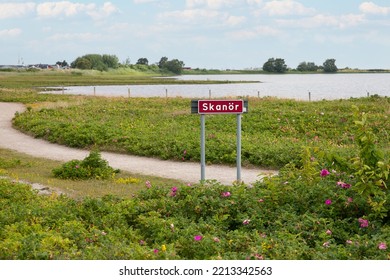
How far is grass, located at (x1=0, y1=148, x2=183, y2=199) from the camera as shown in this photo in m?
12.7

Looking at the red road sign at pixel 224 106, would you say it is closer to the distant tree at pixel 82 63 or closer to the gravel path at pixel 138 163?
the gravel path at pixel 138 163

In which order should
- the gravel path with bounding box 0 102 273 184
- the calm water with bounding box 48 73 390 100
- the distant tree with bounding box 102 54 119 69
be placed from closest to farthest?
the gravel path with bounding box 0 102 273 184 < the calm water with bounding box 48 73 390 100 < the distant tree with bounding box 102 54 119 69

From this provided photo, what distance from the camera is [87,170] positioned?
1454cm

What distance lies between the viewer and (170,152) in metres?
17.8

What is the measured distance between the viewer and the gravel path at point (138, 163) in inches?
592

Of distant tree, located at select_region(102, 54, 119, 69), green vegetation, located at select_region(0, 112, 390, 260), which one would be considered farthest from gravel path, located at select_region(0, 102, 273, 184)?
distant tree, located at select_region(102, 54, 119, 69)

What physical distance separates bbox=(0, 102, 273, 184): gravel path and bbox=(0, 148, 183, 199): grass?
2.36 feet

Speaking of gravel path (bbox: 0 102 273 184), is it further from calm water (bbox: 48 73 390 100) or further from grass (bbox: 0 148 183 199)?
calm water (bbox: 48 73 390 100)

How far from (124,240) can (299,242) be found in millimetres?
2149

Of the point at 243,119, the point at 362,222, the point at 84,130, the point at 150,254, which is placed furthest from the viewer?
the point at 243,119

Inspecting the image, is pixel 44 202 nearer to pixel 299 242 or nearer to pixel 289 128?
pixel 299 242

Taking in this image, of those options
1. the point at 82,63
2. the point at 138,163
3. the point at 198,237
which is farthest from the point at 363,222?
the point at 82,63

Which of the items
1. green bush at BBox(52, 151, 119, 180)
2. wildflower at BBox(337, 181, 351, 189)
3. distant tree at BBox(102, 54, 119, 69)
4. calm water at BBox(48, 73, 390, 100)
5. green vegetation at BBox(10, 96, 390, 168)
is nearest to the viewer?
wildflower at BBox(337, 181, 351, 189)

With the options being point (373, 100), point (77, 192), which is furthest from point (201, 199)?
point (373, 100)
